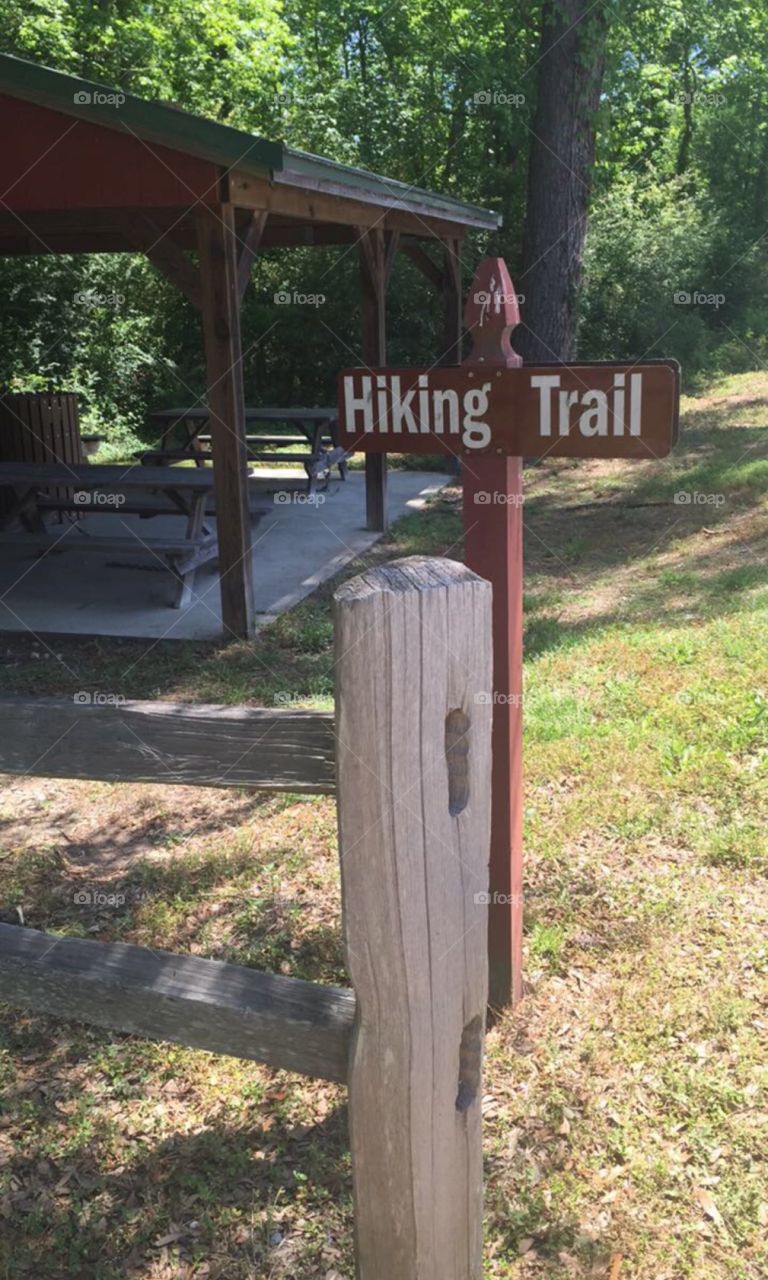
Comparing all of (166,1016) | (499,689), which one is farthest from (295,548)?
(166,1016)

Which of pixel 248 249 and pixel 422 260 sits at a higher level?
pixel 422 260

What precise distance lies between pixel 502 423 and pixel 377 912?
51.7 inches

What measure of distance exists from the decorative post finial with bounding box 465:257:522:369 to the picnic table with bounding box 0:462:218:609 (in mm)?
4799

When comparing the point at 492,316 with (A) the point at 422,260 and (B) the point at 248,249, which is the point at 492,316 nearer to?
(B) the point at 248,249

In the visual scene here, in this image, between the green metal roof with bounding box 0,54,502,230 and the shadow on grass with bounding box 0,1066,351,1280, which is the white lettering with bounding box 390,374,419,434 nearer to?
the shadow on grass with bounding box 0,1066,351,1280

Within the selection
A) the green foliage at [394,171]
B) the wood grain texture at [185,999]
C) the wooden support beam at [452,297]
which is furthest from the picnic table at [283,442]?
the wood grain texture at [185,999]

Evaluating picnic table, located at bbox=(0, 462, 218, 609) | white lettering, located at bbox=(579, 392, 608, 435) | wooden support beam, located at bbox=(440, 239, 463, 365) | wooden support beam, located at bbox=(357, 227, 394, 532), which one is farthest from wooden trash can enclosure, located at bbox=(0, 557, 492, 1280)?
wooden support beam, located at bbox=(440, 239, 463, 365)

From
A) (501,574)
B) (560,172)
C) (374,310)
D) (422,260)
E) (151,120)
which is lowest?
(501,574)

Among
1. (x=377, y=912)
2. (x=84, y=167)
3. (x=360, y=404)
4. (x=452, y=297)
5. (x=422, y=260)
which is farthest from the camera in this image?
(x=452, y=297)

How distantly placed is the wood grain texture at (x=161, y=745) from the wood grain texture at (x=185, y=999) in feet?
0.98

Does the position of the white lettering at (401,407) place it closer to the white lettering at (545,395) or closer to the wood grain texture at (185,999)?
the white lettering at (545,395)

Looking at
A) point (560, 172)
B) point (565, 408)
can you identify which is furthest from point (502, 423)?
point (560, 172)

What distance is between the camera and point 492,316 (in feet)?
8.41

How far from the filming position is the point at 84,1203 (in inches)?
101
